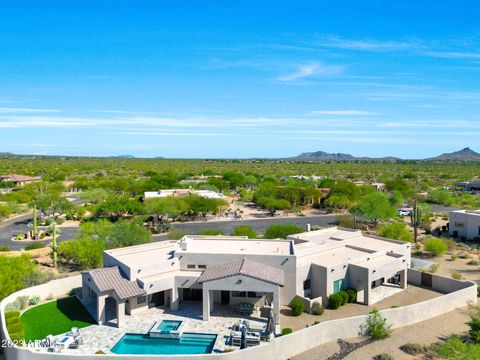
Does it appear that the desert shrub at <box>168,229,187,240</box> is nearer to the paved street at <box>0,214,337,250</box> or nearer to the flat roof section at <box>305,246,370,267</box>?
the paved street at <box>0,214,337,250</box>

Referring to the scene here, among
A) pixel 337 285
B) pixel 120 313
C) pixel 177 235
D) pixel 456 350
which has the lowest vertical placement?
pixel 456 350

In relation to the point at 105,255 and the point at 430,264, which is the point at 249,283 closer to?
the point at 105,255

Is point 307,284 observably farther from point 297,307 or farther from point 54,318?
point 54,318

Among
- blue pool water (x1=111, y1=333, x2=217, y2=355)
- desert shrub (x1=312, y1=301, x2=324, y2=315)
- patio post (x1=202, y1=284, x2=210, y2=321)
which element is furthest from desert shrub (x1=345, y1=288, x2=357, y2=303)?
blue pool water (x1=111, y1=333, x2=217, y2=355)

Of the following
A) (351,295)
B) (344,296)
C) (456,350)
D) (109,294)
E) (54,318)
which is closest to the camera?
(456,350)

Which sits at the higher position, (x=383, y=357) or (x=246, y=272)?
(x=246, y=272)

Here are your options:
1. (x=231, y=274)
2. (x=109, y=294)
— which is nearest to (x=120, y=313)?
(x=109, y=294)
